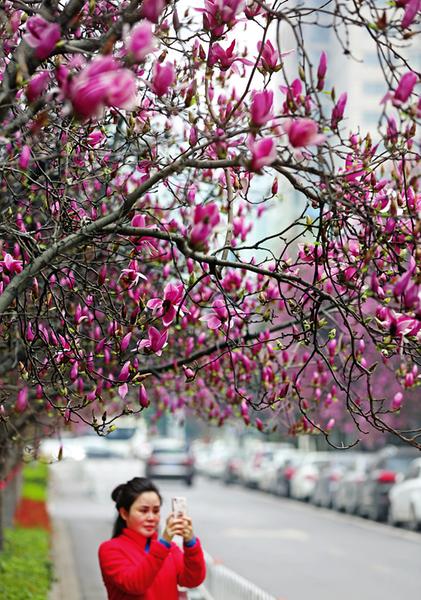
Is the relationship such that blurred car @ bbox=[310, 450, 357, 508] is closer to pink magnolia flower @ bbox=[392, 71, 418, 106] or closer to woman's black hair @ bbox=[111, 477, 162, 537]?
woman's black hair @ bbox=[111, 477, 162, 537]

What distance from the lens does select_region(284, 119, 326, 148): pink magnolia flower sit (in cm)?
398

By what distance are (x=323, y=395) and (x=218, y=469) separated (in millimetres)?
47532

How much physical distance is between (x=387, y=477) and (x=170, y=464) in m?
20.0

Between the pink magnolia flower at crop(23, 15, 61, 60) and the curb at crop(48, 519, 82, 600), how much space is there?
883 cm

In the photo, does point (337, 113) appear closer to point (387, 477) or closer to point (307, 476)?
point (387, 477)

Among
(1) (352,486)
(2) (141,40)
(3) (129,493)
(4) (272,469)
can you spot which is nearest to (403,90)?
(2) (141,40)

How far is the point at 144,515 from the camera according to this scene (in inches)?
232

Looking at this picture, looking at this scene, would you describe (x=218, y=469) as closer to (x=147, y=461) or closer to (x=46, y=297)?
(x=147, y=461)

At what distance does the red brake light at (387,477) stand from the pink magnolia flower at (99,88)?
2436cm

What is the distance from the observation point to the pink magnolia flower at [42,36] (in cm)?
396

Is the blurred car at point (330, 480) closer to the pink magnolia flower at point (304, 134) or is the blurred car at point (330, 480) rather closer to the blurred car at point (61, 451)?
the blurred car at point (61, 451)

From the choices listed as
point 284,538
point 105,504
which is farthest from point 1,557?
point 105,504

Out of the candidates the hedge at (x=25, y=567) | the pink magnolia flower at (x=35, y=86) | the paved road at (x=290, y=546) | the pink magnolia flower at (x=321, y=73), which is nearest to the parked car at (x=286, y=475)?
the paved road at (x=290, y=546)

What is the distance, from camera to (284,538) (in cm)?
2459
